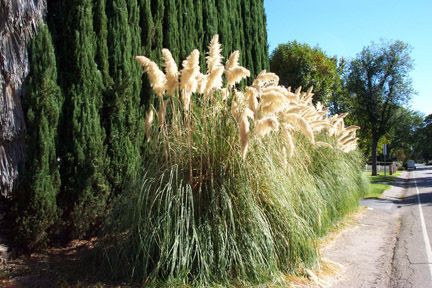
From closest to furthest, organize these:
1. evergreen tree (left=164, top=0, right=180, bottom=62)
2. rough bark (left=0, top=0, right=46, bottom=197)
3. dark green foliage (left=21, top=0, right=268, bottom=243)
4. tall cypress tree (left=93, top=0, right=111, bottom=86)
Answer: rough bark (left=0, top=0, right=46, bottom=197) < dark green foliage (left=21, top=0, right=268, bottom=243) < tall cypress tree (left=93, top=0, right=111, bottom=86) < evergreen tree (left=164, top=0, right=180, bottom=62)

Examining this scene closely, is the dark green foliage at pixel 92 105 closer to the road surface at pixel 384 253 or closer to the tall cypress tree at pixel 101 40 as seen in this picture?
the tall cypress tree at pixel 101 40

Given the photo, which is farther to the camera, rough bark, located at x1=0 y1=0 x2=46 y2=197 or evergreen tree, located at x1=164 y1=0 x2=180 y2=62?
evergreen tree, located at x1=164 y1=0 x2=180 y2=62

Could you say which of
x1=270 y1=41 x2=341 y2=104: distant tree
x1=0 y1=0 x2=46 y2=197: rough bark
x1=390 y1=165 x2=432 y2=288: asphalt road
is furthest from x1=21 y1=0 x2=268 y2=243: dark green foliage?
x1=270 y1=41 x2=341 y2=104: distant tree

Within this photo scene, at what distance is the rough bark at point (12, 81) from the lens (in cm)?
585

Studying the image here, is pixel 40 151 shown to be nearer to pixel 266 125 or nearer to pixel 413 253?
pixel 266 125

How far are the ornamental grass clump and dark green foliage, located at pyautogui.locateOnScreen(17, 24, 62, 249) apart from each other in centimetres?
102

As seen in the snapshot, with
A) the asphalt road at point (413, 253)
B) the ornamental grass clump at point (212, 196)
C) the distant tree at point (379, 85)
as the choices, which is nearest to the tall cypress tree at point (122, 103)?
the ornamental grass clump at point (212, 196)

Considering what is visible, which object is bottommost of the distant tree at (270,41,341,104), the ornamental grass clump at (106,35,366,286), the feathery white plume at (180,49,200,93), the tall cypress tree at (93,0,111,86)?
the ornamental grass clump at (106,35,366,286)

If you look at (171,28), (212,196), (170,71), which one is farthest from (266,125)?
(171,28)

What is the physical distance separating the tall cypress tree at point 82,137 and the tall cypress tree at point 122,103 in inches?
13.3

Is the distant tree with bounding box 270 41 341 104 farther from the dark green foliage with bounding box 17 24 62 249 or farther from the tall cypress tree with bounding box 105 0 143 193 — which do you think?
the dark green foliage with bounding box 17 24 62 249

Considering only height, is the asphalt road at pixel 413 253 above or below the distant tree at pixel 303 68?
below

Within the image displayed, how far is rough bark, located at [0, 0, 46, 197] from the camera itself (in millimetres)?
5848

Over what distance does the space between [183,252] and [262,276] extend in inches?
38.7
